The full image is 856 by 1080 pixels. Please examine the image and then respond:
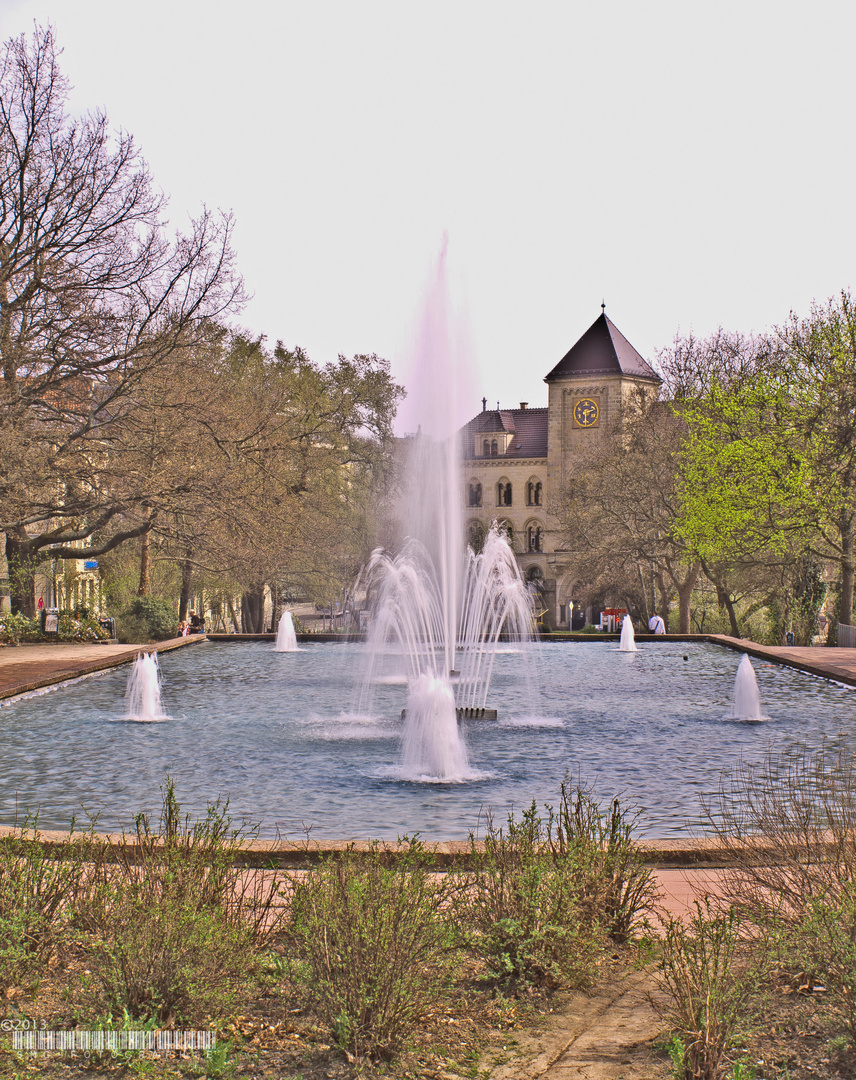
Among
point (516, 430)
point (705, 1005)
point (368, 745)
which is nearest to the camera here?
point (705, 1005)

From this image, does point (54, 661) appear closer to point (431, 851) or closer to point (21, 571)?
point (21, 571)

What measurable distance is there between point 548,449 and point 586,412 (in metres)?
4.67

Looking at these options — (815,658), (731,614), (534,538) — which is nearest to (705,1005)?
(815,658)

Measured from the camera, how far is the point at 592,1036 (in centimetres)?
432

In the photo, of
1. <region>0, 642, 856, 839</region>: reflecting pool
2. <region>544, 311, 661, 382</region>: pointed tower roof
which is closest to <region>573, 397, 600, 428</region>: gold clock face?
<region>544, 311, 661, 382</region>: pointed tower roof

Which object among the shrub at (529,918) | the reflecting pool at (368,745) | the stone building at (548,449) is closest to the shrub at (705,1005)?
the shrub at (529,918)

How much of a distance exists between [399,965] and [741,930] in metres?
1.92

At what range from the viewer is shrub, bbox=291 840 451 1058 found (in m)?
4.08

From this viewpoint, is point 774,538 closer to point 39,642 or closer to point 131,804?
point 39,642

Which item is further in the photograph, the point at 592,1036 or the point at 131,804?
the point at 131,804

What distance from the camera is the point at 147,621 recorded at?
1265 inches

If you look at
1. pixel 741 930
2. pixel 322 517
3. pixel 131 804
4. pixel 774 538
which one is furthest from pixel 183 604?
pixel 741 930

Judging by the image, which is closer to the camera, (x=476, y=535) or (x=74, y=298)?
(x=74, y=298)

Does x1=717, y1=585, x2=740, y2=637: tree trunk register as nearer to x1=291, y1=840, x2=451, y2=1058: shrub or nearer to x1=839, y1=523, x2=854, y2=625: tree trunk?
x1=839, y1=523, x2=854, y2=625: tree trunk
